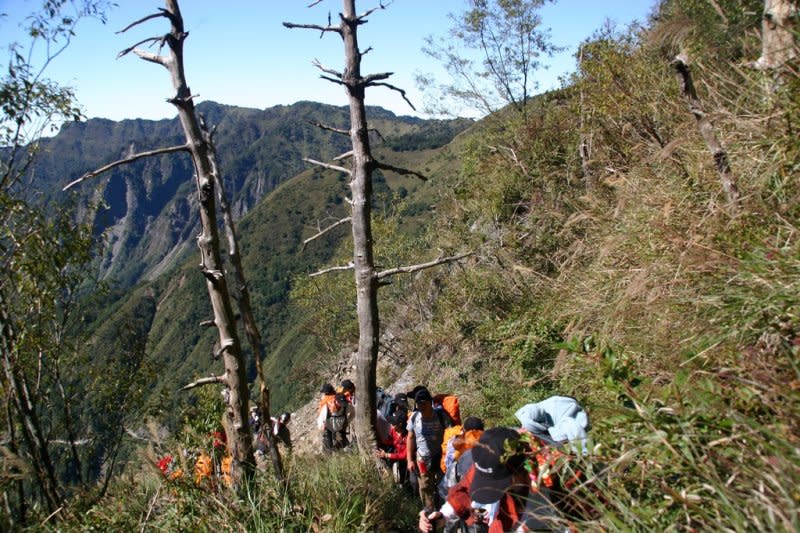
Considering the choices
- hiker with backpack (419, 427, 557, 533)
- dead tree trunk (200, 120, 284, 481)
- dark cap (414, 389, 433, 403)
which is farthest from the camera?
dark cap (414, 389, 433, 403)

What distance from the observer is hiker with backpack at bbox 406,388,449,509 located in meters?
5.50

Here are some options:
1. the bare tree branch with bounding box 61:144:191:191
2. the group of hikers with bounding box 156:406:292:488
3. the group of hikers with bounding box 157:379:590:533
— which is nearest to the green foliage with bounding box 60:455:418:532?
the group of hikers with bounding box 156:406:292:488

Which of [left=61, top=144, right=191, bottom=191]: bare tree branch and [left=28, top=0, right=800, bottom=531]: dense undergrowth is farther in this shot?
[left=61, top=144, right=191, bottom=191]: bare tree branch

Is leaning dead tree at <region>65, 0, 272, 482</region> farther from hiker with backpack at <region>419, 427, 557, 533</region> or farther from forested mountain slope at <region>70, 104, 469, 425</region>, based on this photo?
forested mountain slope at <region>70, 104, 469, 425</region>

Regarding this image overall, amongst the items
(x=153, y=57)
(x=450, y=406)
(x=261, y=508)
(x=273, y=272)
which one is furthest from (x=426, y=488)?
(x=273, y=272)

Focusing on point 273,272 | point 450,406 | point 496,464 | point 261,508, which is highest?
point 496,464

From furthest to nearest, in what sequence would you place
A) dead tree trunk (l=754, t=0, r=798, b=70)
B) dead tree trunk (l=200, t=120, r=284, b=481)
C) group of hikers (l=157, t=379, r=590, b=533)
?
dead tree trunk (l=200, t=120, r=284, b=481) → dead tree trunk (l=754, t=0, r=798, b=70) → group of hikers (l=157, t=379, r=590, b=533)

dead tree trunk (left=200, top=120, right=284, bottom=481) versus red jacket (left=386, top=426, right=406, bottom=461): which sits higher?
dead tree trunk (left=200, top=120, right=284, bottom=481)

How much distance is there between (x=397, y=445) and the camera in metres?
6.82

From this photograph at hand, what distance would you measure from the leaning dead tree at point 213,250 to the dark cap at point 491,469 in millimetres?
1912

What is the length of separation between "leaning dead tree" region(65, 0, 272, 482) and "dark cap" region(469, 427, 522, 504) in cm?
191

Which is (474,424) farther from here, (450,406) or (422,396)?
(450,406)

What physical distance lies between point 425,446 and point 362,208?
9.37 ft

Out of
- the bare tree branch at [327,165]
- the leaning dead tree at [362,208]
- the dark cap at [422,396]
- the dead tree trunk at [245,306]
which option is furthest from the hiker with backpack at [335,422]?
the bare tree branch at [327,165]
